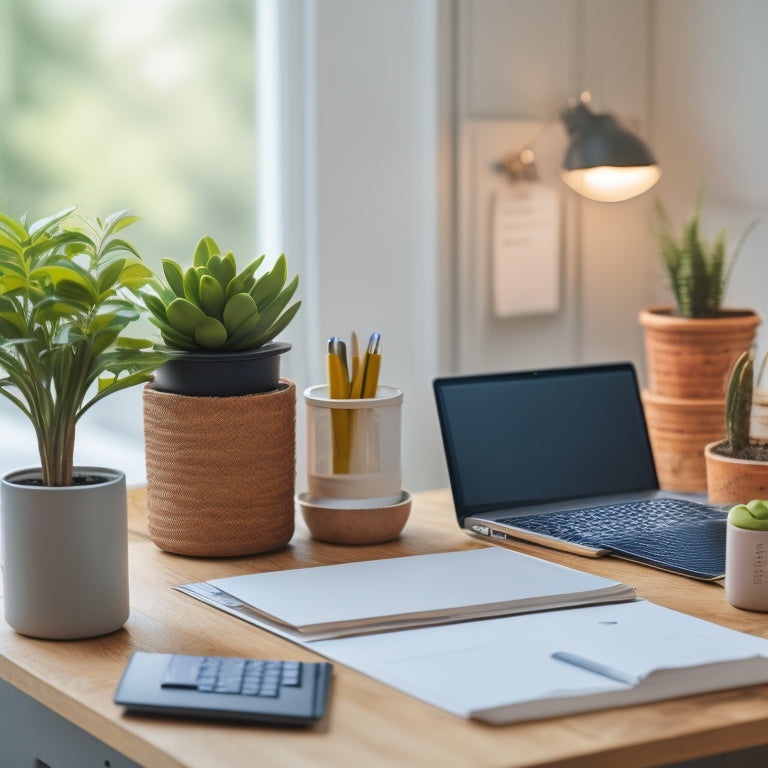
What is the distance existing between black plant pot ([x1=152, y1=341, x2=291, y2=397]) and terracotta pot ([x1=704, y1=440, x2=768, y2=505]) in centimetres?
55

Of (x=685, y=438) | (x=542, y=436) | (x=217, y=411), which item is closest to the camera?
(x=217, y=411)

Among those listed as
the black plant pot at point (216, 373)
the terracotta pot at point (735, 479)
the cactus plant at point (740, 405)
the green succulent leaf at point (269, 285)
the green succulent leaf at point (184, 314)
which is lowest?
the terracotta pot at point (735, 479)

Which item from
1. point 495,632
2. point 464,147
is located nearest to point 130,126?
point 464,147

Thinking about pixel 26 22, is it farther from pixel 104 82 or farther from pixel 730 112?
pixel 730 112

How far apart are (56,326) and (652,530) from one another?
70 centimetres

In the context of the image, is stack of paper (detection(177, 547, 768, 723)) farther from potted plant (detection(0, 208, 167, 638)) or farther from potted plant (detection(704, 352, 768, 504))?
potted plant (detection(704, 352, 768, 504))

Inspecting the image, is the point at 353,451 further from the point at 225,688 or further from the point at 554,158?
the point at 554,158

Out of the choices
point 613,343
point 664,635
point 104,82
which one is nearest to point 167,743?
point 664,635

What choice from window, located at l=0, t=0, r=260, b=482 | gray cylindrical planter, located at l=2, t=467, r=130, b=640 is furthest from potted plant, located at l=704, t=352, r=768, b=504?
window, located at l=0, t=0, r=260, b=482

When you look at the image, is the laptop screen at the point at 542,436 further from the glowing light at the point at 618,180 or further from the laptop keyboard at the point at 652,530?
the glowing light at the point at 618,180

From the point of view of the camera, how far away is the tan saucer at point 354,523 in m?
1.32

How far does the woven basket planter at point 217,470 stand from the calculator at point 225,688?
1.06 ft

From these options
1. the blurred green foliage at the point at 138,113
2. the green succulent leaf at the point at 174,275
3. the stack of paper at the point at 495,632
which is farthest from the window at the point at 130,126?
the stack of paper at the point at 495,632

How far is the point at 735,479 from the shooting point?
1392mm
